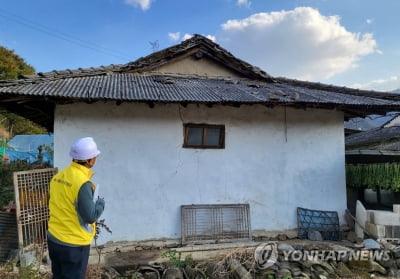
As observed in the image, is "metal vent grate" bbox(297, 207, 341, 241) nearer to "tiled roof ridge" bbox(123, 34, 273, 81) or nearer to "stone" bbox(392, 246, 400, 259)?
"stone" bbox(392, 246, 400, 259)

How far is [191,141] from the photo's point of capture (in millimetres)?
6996

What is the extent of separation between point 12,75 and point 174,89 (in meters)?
20.3

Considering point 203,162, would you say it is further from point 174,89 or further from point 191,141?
point 174,89

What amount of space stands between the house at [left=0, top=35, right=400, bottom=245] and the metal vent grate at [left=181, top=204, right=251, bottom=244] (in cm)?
15

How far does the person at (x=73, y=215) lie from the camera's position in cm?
296

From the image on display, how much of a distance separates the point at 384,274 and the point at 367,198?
2.99m

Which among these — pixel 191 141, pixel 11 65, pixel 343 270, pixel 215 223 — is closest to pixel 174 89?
pixel 191 141

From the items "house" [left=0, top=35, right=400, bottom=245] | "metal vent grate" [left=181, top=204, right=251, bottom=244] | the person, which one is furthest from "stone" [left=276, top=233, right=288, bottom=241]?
the person

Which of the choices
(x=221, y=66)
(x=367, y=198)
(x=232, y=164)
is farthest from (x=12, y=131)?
(x=367, y=198)

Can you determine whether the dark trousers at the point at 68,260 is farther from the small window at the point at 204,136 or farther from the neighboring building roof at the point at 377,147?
the neighboring building roof at the point at 377,147

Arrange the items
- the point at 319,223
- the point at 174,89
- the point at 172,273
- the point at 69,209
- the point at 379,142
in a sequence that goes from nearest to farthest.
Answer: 1. the point at 69,209
2. the point at 172,273
3. the point at 174,89
4. the point at 319,223
5. the point at 379,142

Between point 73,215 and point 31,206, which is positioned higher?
point 73,215

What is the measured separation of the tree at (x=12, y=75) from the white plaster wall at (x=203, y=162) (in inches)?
685

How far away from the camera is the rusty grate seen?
210 inches
